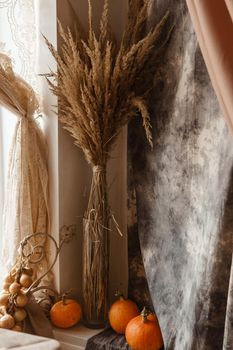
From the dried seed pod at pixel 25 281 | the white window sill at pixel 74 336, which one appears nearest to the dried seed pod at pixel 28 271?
the dried seed pod at pixel 25 281

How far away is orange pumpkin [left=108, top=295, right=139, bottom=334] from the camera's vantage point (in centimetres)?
186

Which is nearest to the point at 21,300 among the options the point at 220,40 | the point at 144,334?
the point at 144,334

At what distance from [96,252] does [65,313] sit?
26 centimetres

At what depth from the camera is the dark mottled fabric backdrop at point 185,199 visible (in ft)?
5.01

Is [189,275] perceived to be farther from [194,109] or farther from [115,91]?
[115,91]

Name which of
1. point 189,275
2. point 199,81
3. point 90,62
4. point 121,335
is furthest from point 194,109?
point 121,335

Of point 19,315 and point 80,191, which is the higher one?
point 80,191

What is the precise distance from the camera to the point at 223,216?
4.92 feet

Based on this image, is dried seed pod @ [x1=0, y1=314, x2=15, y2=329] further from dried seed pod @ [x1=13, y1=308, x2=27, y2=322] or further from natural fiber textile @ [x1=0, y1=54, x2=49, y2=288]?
natural fiber textile @ [x1=0, y1=54, x2=49, y2=288]

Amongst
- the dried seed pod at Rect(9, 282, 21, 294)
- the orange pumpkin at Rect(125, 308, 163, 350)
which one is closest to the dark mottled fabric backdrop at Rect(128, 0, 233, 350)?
the orange pumpkin at Rect(125, 308, 163, 350)

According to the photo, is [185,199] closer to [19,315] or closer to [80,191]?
[80,191]

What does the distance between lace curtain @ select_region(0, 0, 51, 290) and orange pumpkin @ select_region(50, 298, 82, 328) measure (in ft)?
0.60

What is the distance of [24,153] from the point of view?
194 cm

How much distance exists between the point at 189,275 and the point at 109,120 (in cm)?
61
